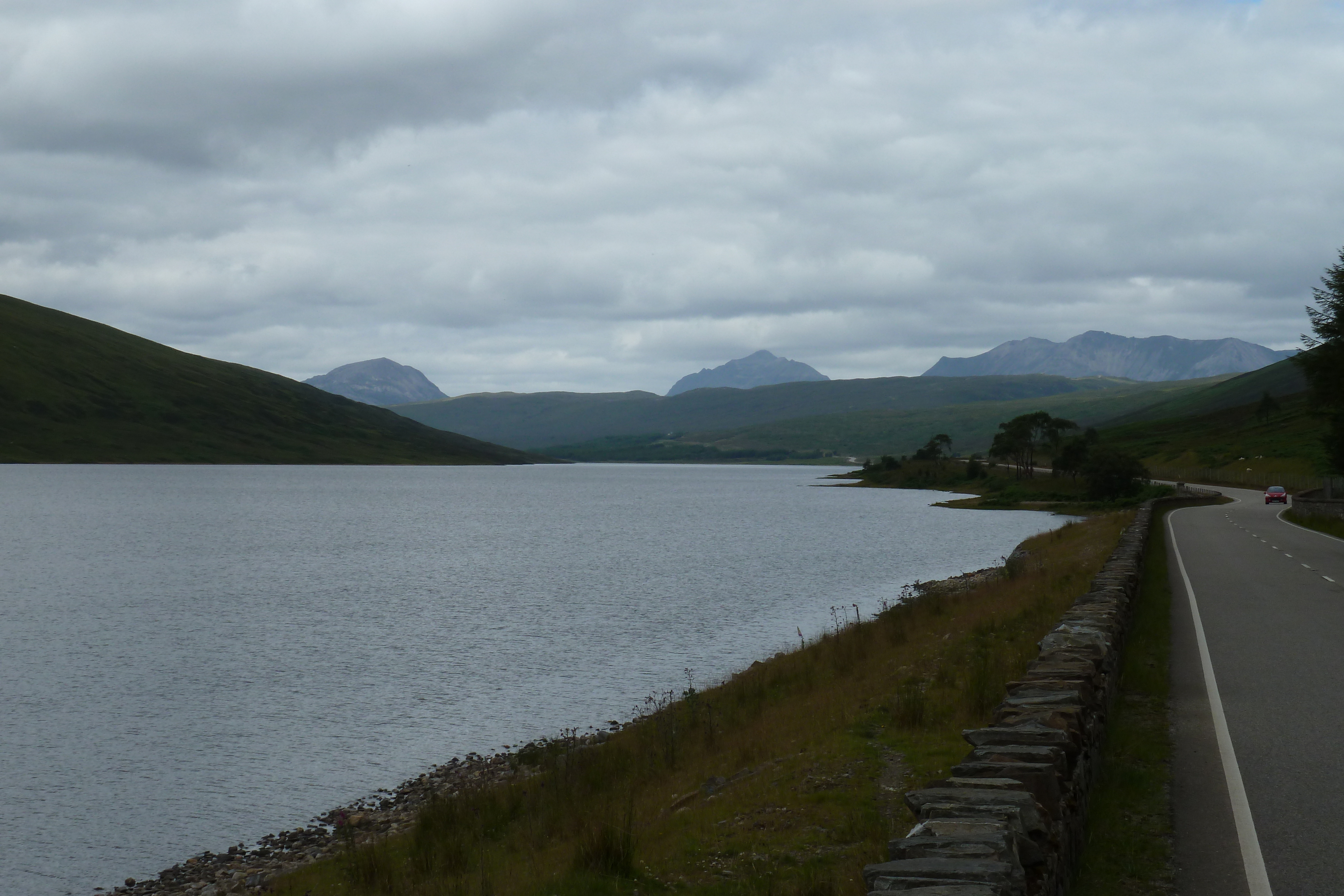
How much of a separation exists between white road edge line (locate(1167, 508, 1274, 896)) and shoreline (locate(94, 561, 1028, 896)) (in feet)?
31.7

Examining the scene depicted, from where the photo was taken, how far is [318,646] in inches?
1320

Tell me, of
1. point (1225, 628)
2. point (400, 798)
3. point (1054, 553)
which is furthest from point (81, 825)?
point (1054, 553)

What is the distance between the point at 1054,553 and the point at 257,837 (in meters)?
36.7

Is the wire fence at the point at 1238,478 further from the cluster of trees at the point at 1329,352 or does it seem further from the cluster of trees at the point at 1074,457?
the cluster of trees at the point at 1329,352

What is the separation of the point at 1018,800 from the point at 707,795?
7334 mm

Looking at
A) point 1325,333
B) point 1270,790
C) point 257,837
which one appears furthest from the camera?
point 1325,333

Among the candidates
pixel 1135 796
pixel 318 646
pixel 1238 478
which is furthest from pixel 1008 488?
pixel 1135 796

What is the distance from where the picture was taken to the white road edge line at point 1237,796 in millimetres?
7590

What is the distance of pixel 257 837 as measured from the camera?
660 inches

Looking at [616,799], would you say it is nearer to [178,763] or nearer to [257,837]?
[257,837]

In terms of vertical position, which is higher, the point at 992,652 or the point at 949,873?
the point at 949,873

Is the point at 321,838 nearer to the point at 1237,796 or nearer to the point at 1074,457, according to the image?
the point at 1237,796

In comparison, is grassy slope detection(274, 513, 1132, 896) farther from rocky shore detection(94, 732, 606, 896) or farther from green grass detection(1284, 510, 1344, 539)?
green grass detection(1284, 510, 1344, 539)

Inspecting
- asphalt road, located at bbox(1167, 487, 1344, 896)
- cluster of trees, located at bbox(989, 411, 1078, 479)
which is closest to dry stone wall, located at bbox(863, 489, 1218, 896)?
asphalt road, located at bbox(1167, 487, 1344, 896)
